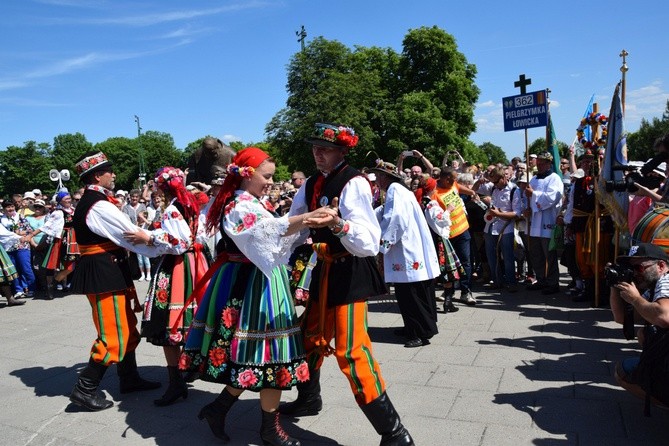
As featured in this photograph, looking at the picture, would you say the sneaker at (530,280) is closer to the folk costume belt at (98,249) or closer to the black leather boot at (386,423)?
the black leather boot at (386,423)

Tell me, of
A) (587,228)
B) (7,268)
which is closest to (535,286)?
(587,228)

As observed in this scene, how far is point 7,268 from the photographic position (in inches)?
350

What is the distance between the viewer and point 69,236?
32.0ft

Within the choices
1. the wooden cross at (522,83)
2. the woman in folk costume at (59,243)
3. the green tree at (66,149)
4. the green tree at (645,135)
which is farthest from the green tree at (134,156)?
the wooden cross at (522,83)

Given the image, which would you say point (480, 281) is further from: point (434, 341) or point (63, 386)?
point (63, 386)

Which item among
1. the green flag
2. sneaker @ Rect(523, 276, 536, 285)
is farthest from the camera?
the green flag

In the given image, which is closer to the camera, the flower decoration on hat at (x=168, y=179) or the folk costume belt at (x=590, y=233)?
the flower decoration on hat at (x=168, y=179)

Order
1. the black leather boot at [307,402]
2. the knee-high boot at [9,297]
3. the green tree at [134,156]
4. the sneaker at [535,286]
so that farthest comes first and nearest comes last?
1. the green tree at [134,156]
2. the knee-high boot at [9,297]
3. the sneaker at [535,286]
4. the black leather boot at [307,402]

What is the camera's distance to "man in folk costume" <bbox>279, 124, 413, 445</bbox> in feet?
10.4

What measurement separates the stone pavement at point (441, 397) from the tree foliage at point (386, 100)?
2481 cm

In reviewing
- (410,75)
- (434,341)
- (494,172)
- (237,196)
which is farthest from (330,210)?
(410,75)

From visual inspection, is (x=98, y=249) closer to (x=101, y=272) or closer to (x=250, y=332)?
(x=101, y=272)

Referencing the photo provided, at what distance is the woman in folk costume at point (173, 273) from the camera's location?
4211 mm

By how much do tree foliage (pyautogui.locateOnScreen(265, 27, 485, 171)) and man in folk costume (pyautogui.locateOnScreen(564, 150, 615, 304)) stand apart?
2294cm
